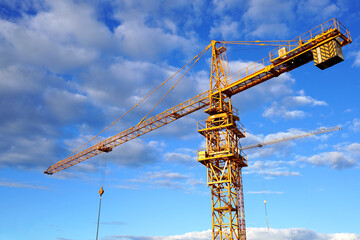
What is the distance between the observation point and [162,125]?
75.0 metres

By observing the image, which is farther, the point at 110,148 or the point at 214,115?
the point at 110,148

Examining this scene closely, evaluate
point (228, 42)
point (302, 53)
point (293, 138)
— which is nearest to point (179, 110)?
point (228, 42)

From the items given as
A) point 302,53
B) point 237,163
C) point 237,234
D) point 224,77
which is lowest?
point 237,234

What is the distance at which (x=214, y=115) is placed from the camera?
206 ft

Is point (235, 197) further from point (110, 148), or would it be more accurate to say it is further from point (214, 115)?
point (110, 148)

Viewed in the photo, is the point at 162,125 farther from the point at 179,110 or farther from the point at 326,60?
the point at 326,60

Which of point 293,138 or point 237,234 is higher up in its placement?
point 293,138

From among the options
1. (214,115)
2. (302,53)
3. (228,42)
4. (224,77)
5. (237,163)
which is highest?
(228,42)

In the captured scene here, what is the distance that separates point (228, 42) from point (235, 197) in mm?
31962

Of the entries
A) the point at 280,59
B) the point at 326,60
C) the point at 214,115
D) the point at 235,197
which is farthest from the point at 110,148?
the point at 326,60

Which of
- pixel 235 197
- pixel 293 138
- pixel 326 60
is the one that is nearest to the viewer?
pixel 326 60

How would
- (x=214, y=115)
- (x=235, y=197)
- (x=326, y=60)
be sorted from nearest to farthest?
(x=326, y=60), (x=235, y=197), (x=214, y=115)

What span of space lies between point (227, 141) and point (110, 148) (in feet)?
128

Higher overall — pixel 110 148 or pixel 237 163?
pixel 110 148
